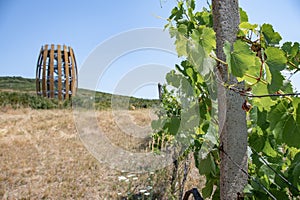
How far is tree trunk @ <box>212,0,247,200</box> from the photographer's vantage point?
0.42 meters

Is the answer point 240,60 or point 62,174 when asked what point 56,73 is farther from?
point 240,60

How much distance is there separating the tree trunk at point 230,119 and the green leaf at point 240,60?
46 mm

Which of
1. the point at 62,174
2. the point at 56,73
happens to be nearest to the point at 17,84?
the point at 56,73

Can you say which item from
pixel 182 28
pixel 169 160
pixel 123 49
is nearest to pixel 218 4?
pixel 182 28

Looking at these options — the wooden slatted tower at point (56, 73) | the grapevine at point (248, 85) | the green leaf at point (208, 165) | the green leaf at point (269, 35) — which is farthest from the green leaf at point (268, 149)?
the wooden slatted tower at point (56, 73)

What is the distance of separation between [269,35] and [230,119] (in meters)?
0.18

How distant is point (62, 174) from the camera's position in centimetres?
301

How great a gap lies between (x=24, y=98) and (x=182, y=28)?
11.1 m

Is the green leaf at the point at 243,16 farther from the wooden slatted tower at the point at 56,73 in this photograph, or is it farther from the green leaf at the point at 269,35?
the wooden slatted tower at the point at 56,73

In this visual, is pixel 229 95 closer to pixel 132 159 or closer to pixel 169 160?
pixel 169 160

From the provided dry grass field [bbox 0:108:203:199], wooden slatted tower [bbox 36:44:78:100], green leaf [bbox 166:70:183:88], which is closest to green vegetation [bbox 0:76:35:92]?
wooden slatted tower [bbox 36:44:78:100]

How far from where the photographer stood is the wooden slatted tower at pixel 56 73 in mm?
10031

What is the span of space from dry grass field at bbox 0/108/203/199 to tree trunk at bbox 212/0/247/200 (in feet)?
5.27

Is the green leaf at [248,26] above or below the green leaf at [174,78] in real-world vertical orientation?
above
